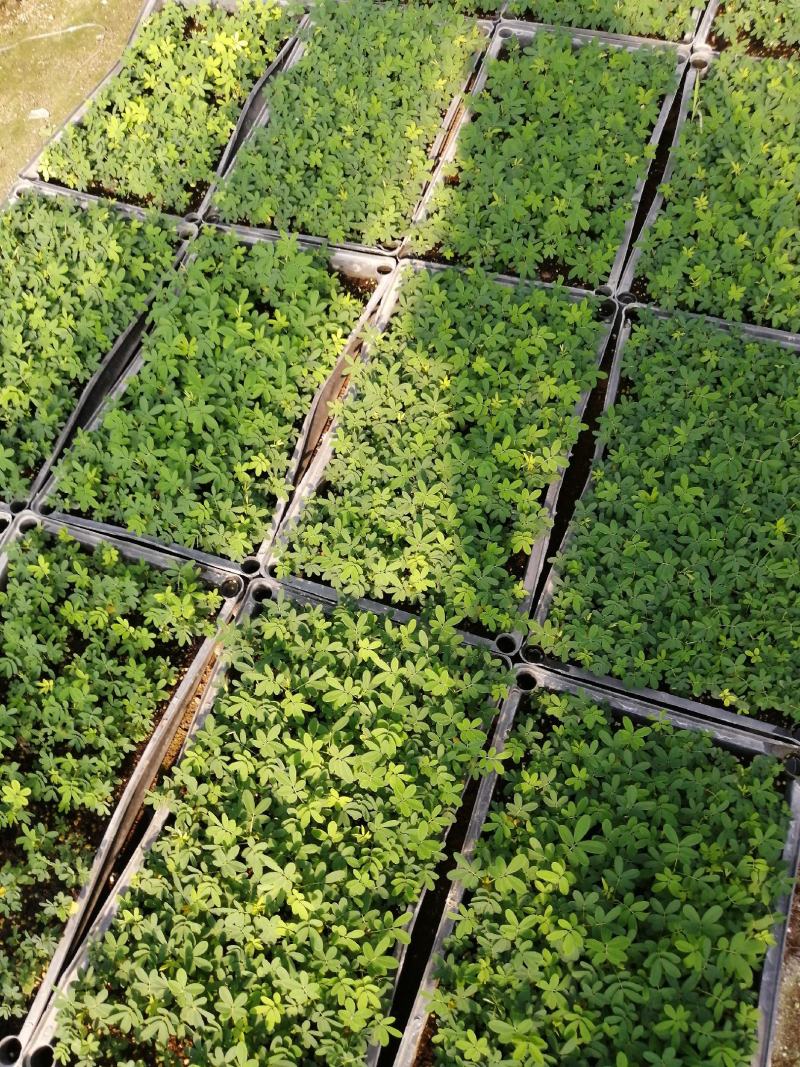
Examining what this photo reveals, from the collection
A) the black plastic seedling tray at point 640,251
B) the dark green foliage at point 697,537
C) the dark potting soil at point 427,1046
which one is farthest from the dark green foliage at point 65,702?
the black plastic seedling tray at point 640,251

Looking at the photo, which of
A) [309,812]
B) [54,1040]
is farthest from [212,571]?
[54,1040]

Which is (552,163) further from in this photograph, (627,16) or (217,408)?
(217,408)

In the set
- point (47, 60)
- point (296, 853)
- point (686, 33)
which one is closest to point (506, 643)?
point (296, 853)

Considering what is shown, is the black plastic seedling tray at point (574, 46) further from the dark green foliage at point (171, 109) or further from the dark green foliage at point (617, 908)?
the dark green foliage at point (617, 908)

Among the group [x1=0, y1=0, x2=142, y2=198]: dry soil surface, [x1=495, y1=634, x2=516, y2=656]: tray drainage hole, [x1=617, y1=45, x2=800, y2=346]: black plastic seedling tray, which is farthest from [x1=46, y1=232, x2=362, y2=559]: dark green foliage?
[x1=0, y1=0, x2=142, y2=198]: dry soil surface

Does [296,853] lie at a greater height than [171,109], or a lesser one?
lesser

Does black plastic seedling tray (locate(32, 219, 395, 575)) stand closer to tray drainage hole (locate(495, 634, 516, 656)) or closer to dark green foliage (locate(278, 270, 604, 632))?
dark green foliage (locate(278, 270, 604, 632))
